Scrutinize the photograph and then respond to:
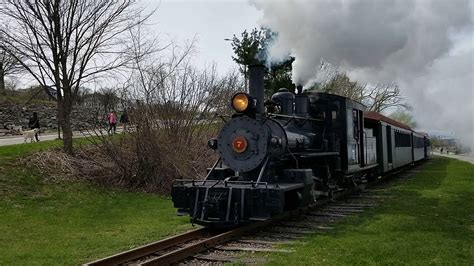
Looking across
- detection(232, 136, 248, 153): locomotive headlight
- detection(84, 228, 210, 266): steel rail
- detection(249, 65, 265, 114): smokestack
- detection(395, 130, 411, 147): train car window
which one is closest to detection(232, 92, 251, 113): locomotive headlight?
detection(249, 65, 265, 114): smokestack

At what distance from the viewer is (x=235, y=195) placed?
8562 millimetres

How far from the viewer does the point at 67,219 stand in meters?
11.1

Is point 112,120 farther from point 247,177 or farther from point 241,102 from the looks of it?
point 241,102

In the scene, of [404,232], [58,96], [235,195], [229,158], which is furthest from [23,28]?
[404,232]

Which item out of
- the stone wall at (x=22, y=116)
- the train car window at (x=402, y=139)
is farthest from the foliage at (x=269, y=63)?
the stone wall at (x=22, y=116)

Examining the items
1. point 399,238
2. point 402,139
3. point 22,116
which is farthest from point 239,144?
point 22,116

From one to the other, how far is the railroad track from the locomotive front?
0.36 metres

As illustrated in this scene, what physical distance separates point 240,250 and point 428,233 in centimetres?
346

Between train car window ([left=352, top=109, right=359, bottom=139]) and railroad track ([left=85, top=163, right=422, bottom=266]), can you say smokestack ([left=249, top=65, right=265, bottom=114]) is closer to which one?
railroad track ([left=85, top=163, right=422, bottom=266])

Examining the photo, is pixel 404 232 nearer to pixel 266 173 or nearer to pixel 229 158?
pixel 266 173

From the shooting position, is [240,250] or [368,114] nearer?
[240,250]

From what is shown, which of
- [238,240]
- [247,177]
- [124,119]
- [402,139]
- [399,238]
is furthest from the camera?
[402,139]

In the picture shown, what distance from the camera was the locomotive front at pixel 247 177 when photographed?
27.6 ft

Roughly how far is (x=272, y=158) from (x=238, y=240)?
194 cm
